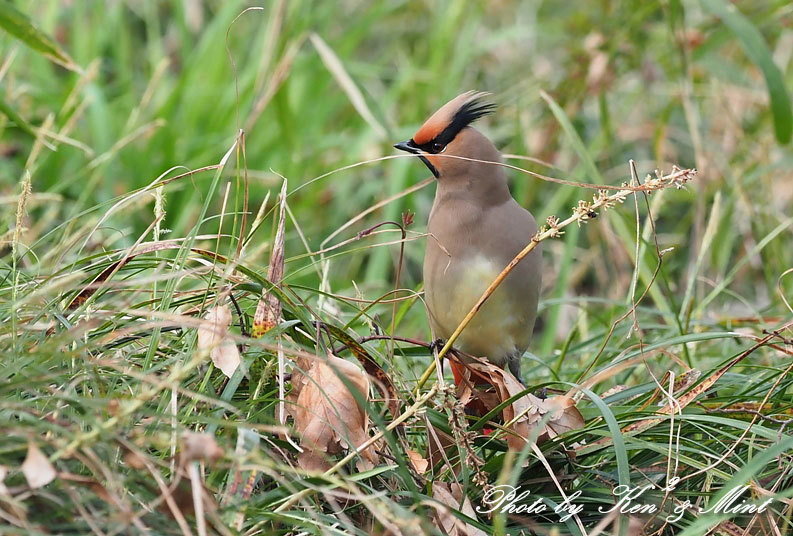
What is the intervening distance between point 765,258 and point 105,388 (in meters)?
3.01

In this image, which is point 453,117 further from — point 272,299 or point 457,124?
point 272,299

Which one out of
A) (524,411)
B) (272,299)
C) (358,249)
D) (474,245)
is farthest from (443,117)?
(524,411)

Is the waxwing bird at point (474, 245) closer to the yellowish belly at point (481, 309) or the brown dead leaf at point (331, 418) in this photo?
the yellowish belly at point (481, 309)

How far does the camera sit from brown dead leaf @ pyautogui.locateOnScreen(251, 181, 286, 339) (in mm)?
2410

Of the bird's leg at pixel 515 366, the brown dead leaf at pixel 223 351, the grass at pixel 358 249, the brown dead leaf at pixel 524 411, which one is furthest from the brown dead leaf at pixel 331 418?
the bird's leg at pixel 515 366

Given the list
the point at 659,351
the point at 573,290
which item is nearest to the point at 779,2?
the point at 573,290

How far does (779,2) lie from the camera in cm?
506

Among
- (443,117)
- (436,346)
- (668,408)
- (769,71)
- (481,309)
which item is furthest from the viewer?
(769,71)

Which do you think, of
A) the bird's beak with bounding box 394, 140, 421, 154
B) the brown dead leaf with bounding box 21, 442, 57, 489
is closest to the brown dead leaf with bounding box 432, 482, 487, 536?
the brown dead leaf with bounding box 21, 442, 57, 489

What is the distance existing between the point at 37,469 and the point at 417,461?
920 millimetres

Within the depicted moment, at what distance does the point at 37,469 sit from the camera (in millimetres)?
1804

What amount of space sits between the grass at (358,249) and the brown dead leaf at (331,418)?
0.07 metres

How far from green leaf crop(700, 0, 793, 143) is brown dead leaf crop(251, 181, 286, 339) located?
2.22m

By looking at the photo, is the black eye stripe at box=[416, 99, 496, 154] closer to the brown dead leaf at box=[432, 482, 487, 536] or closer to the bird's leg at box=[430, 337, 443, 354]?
the bird's leg at box=[430, 337, 443, 354]
